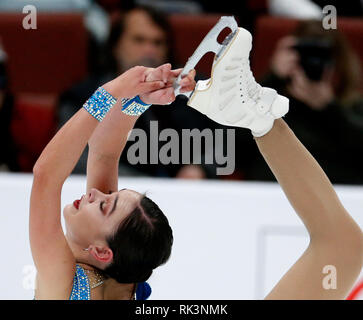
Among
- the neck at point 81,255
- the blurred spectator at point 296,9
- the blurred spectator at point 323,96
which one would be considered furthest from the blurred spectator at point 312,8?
the neck at point 81,255

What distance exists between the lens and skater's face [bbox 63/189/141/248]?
6.55 feet

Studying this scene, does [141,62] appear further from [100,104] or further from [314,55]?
[100,104]

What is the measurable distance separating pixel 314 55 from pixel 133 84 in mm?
1520

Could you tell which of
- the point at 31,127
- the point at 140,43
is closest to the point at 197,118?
the point at 140,43

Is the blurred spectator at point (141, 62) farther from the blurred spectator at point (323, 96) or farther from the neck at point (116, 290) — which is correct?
the neck at point (116, 290)

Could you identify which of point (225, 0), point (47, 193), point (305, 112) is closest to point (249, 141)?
point (305, 112)

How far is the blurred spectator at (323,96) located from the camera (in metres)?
2.96

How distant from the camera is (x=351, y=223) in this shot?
1979 millimetres

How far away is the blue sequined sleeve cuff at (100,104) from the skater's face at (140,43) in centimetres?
135

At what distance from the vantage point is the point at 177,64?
10.6 feet

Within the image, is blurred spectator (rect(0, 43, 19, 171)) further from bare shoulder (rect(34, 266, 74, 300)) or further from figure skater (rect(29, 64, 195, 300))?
bare shoulder (rect(34, 266, 74, 300))

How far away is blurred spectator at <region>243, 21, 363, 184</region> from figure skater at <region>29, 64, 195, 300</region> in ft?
3.08

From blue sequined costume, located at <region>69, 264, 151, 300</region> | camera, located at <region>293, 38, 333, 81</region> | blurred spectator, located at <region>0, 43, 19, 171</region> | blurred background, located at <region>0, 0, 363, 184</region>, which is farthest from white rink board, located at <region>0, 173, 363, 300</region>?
blue sequined costume, located at <region>69, 264, 151, 300</region>

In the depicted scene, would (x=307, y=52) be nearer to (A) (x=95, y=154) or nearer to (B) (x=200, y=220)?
(B) (x=200, y=220)
